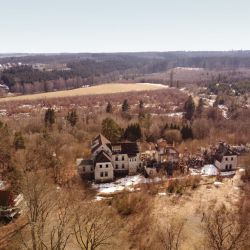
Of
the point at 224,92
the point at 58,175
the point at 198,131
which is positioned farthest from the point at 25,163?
the point at 224,92

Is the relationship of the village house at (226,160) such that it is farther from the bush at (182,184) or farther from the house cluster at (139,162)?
the bush at (182,184)

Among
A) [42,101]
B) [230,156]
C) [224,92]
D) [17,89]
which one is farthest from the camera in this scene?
[17,89]

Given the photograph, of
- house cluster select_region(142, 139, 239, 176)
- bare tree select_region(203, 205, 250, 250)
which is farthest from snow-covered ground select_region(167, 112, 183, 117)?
bare tree select_region(203, 205, 250, 250)

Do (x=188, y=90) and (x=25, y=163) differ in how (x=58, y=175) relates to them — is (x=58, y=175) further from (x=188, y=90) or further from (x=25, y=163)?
(x=188, y=90)

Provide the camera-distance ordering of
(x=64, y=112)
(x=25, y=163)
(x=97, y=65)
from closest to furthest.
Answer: (x=25, y=163) < (x=64, y=112) < (x=97, y=65)

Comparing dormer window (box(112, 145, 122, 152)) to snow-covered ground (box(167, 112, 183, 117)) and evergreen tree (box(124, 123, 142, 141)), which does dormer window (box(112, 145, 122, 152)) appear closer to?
evergreen tree (box(124, 123, 142, 141))

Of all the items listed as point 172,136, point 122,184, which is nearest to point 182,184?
point 122,184
